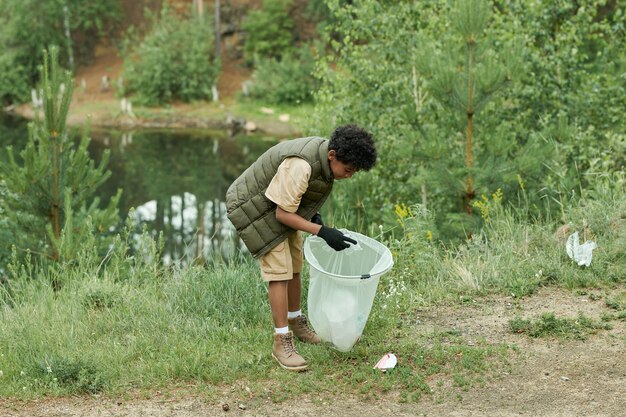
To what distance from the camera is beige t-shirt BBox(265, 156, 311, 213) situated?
4273 mm

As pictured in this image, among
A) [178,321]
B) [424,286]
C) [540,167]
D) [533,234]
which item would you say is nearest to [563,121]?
[540,167]

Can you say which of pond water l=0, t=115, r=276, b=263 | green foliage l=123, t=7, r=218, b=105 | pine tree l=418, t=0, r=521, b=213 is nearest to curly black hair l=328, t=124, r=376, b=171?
pine tree l=418, t=0, r=521, b=213

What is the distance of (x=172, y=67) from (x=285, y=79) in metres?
4.08

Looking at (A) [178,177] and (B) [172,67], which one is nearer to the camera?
(A) [178,177]

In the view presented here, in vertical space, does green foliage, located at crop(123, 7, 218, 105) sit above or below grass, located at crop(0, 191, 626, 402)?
below

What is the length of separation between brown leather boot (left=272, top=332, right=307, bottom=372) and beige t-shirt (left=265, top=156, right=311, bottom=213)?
0.72 metres

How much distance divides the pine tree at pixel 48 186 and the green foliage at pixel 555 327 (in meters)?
4.06

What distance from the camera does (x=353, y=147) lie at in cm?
424

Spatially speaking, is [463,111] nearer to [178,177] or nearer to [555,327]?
[555,327]

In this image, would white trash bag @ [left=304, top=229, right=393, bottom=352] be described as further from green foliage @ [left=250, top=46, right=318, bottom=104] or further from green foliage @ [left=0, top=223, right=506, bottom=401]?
green foliage @ [left=250, top=46, right=318, bottom=104]

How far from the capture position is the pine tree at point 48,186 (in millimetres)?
7508

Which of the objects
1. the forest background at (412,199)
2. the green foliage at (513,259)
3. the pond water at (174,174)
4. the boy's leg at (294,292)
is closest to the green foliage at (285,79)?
the pond water at (174,174)

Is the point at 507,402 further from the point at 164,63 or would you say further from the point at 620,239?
the point at 164,63

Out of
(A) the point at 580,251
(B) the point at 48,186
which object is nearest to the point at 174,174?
(B) the point at 48,186
